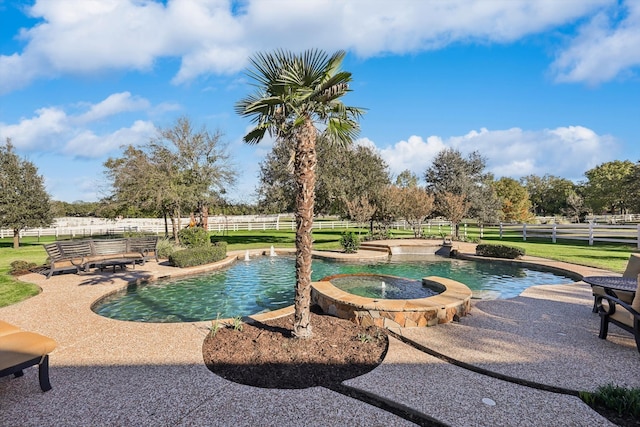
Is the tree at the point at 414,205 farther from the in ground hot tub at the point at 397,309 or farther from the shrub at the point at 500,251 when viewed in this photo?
the in ground hot tub at the point at 397,309

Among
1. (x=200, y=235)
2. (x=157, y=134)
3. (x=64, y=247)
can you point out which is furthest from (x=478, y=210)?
(x=64, y=247)

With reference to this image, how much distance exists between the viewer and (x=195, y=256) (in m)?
12.7

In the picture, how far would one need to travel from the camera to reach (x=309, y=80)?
5.05 metres

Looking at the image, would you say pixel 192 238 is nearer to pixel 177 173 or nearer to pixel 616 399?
pixel 177 173

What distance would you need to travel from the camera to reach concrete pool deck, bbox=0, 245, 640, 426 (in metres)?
3.38

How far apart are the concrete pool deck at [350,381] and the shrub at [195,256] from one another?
5.70 metres

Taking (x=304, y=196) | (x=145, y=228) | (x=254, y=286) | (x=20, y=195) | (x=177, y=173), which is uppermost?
(x=177, y=173)

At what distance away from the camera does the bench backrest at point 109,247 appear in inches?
450

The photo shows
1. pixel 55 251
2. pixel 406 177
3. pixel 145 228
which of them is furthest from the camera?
pixel 406 177

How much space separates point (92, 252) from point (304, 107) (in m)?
10.3

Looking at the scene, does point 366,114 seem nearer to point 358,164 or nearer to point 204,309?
point 204,309

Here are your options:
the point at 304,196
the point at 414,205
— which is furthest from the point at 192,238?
the point at 414,205

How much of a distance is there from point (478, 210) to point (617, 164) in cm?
5008

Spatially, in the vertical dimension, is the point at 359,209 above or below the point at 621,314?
above
